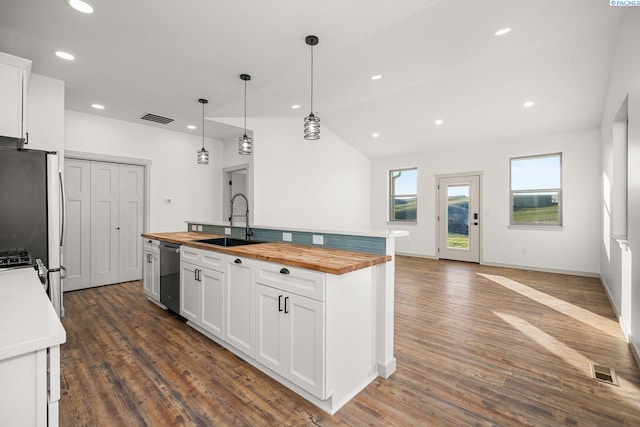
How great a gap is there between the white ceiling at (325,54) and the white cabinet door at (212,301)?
2.17 metres

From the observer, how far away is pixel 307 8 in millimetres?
2326

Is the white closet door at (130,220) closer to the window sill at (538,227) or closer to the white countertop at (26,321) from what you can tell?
the white countertop at (26,321)

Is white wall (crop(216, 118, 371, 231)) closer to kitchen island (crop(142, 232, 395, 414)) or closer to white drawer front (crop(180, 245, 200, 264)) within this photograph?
white drawer front (crop(180, 245, 200, 264))

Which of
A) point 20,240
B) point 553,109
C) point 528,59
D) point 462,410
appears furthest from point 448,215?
point 20,240

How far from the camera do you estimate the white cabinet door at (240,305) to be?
2.21 metres

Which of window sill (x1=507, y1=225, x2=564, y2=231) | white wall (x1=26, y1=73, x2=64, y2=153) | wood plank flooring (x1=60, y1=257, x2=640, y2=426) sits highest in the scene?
white wall (x1=26, y1=73, x2=64, y2=153)

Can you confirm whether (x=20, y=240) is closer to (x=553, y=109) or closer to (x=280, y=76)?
(x=280, y=76)

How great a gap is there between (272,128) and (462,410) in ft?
16.5

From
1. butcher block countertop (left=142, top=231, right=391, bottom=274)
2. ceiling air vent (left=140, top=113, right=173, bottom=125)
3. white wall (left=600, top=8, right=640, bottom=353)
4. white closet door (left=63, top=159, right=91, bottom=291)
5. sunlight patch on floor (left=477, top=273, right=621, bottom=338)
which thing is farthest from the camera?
ceiling air vent (left=140, top=113, right=173, bottom=125)

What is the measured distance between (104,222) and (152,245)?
1.74m

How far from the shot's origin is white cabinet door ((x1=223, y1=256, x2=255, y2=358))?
86.9 inches

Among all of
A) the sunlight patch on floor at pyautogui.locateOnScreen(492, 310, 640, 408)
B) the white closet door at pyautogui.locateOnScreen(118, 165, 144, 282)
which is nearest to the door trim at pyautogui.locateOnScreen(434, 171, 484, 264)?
the sunlight patch on floor at pyautogui.locateOnScreen(492, 310, 640, 408)

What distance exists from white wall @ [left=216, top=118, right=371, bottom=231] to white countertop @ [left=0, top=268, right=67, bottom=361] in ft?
11.2

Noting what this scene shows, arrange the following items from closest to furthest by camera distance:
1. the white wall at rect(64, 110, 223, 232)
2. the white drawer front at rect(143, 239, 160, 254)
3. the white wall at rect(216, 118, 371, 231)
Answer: the white drawer front at rect(143, 239, 160, 254)
the white wall at rect(64, 110, 223, 232)
the white wall at rect(216, 118, 371, 231)
